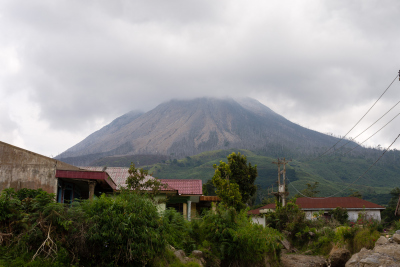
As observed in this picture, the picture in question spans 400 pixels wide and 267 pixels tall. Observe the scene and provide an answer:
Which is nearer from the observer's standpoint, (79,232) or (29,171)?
(79,232)

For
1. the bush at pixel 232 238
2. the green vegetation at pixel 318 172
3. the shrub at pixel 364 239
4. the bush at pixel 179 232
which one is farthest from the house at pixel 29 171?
the green vegetation at pixel 318 172

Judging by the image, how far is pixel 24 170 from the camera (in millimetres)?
14914

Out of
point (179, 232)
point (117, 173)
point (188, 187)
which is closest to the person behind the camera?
point (179, 232)

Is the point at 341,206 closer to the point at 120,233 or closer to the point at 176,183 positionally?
the point at 176,183

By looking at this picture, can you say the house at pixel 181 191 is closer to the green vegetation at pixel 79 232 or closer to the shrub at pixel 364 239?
the shrub at pixel 364 239

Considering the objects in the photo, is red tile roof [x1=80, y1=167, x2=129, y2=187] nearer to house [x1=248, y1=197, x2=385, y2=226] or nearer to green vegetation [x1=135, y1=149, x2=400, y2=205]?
house [x1=248, y1=197, x2=385, y2=226]

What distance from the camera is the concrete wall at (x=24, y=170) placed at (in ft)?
48.3

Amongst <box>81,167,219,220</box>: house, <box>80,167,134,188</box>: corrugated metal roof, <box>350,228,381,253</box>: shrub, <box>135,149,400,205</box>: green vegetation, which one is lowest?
<box>350,228,381,253</box>: shrub

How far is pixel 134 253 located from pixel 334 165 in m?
158

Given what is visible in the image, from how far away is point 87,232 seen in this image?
11438 mm

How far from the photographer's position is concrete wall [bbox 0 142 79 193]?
48.3ft

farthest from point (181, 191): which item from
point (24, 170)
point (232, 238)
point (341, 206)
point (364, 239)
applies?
point (341, 206)

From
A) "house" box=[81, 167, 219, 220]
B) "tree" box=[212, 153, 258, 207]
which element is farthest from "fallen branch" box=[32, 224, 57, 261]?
"tree" box=[212, 153, 258, 207]

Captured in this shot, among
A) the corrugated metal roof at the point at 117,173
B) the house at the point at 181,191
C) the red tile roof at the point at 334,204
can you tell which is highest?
the corrugated metal roof at the point at 117,173
